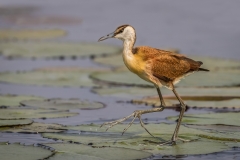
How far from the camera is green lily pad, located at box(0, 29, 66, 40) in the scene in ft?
55.7

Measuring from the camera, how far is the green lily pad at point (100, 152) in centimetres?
783

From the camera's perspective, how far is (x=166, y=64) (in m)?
8.91

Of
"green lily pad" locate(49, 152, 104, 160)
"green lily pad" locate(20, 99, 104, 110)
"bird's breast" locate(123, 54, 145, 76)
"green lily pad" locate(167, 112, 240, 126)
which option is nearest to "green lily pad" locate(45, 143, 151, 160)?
"green lily pad" locate(49, 152, 104, 160)

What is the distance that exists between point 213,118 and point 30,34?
28.1ft

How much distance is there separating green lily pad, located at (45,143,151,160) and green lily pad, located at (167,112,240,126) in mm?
1664

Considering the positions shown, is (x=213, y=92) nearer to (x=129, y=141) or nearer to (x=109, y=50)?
(x=129, y=141)

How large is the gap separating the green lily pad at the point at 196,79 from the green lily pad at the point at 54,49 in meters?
2.21

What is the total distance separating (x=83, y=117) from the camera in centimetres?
1013

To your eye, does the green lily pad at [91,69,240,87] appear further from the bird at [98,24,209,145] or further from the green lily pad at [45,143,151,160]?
the green lily pad at [45,143,151,160]

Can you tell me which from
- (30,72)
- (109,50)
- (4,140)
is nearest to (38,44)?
(109,50)

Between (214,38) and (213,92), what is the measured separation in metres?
5.77

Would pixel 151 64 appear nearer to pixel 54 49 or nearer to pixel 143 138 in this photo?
pixel 143 138

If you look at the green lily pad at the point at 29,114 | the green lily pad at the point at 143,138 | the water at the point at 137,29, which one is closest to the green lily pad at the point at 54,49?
the water at the point at 137,29

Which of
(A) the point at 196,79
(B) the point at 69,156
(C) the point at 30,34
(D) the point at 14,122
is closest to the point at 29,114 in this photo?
(D) the point at 14,122
